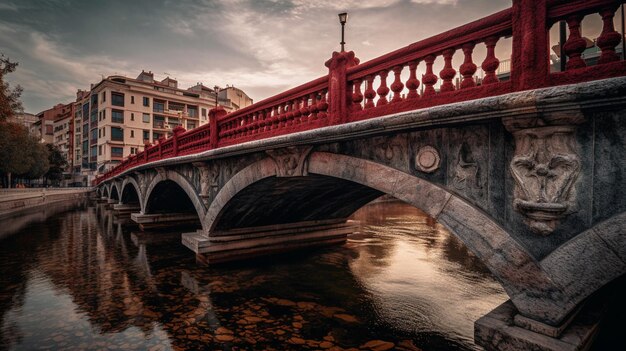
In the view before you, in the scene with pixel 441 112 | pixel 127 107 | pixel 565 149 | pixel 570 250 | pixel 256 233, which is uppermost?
pixel 127 107

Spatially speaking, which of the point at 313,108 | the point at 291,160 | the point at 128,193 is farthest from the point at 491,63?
the point at 128,193

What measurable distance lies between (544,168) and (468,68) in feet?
4.19

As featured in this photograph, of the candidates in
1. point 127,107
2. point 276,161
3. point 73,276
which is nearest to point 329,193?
point 276,161

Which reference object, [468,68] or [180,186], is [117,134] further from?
[468,68]

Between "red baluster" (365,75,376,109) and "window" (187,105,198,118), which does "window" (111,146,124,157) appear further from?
"red baluster" (365,75,376,109)

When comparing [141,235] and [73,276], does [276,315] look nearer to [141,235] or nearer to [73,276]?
[73,276]

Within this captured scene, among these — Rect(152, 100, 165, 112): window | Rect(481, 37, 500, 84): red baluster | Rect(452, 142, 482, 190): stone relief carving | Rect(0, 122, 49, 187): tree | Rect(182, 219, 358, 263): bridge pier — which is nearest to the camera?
Rect(481, 37, 500, 84): red baluster

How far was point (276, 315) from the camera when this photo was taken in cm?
609

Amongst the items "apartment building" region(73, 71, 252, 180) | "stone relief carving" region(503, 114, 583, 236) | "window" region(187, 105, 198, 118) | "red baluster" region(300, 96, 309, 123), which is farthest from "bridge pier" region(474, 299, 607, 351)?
"window" region(187, 105, 198, 118)

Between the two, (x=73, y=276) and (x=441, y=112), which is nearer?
(x=441, y=112)

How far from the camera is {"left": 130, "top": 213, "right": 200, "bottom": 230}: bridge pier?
15539mm

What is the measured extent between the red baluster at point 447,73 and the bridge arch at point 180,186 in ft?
26.1

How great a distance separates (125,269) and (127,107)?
42.5 meters

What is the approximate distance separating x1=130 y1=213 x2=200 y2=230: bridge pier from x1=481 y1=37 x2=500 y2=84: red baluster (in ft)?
52.9
